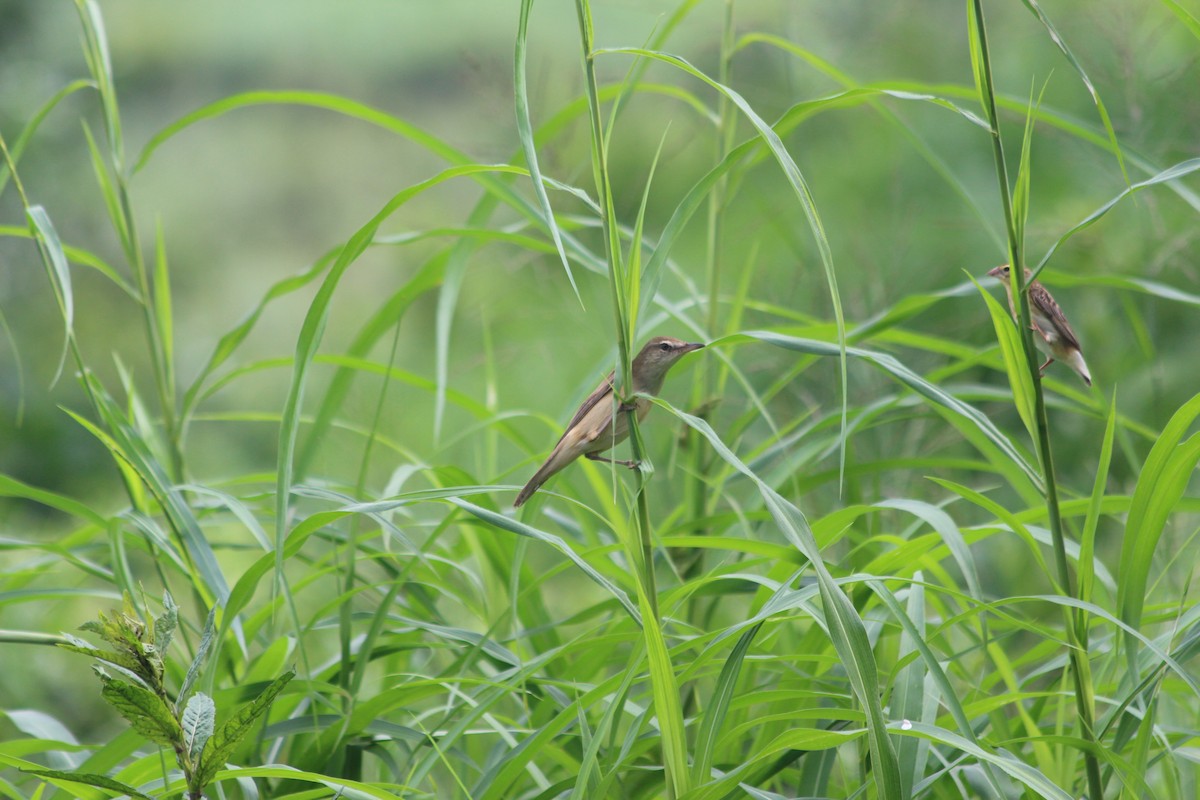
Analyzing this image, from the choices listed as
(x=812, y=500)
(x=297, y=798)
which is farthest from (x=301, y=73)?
(x=297, y=798)

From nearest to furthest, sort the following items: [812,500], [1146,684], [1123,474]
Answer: [1146,684], [812,500], [1123,474]

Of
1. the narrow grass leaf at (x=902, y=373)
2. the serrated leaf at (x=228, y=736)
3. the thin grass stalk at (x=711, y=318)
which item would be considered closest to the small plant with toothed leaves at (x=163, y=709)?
the serrated leaf at (x=228, y=736)

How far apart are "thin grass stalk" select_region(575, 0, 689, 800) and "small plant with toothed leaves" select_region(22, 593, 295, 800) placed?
176mm

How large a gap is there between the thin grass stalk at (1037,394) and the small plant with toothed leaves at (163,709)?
376 mm

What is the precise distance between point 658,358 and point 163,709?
364 mm

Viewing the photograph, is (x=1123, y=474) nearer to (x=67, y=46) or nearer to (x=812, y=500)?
(x=812, y=500)

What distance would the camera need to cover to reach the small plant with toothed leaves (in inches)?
16.1

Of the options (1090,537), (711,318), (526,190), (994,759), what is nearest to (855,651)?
(994,759)

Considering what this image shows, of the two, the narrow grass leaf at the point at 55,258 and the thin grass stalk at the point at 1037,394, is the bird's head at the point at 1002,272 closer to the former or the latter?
the thin grass stalk at the point at 1037,394

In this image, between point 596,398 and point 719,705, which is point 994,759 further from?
point 596,398

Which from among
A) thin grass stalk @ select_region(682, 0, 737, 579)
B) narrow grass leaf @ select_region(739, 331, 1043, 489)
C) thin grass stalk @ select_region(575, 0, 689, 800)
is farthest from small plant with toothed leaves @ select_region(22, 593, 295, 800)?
thin grass stalk @ select_region(682, 0, 737, 579)

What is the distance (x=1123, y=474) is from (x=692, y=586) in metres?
1.26

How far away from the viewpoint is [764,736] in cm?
66

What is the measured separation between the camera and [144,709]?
1.33 ft
